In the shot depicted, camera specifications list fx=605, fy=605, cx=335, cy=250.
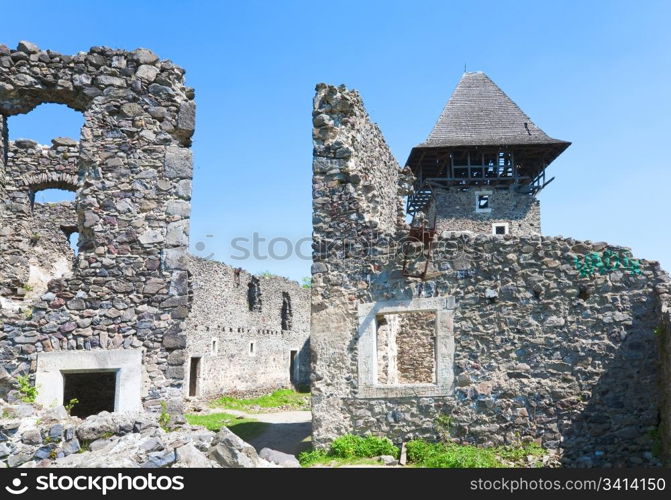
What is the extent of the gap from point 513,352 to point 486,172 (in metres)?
19.1

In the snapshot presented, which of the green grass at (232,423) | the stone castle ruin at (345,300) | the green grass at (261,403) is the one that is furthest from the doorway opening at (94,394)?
the green grass at (261,403)

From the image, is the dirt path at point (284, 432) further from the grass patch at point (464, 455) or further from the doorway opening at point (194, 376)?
the doorway opening at point (194, 376)

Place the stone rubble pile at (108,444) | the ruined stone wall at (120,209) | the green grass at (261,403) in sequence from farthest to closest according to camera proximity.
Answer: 1. the green grass at (261,403)
2. the ruined stone wall at (120,209)
3. the stone rubble pile at (108,444)

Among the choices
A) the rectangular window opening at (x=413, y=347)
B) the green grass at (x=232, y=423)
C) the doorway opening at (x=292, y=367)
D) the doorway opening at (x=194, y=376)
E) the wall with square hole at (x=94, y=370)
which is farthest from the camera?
the doorway opening at (x=292, y=367)

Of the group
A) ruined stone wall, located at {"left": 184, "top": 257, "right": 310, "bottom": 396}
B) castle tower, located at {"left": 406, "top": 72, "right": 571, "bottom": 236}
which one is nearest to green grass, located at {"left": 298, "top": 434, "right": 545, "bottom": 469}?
ruined stone wall, located at {"left": 184, "top": 257, "right": 310, "bottom": 396}

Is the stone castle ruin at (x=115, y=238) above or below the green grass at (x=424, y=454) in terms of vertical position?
above

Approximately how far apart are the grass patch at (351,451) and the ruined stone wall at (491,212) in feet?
60.8

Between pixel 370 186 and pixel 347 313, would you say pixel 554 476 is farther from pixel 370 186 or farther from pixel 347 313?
pixel 370 186

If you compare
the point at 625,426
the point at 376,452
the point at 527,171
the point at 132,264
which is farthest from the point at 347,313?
the point at 527,171

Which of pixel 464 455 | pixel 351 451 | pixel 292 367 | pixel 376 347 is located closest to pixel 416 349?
pixel 376 347

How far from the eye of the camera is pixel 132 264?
775 cm

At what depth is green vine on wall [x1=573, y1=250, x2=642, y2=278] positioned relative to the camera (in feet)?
29.6

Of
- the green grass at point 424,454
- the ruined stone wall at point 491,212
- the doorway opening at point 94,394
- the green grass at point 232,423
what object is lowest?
the green grass at point 232,423

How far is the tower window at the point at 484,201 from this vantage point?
27123 millimetres
